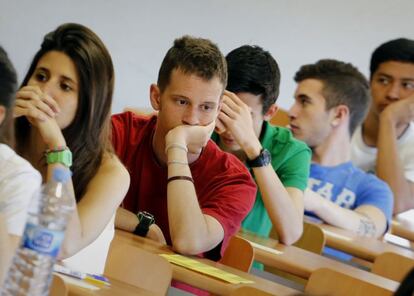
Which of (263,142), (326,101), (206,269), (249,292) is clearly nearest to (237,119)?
(263,142)

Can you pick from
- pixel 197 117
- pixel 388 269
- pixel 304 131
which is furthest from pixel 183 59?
pixel 304 131

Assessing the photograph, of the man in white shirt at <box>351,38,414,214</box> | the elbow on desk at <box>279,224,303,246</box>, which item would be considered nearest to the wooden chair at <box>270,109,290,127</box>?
the man in white shirt at <box>351,38,414,214</box>

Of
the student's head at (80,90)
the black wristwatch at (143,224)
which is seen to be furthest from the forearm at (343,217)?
the student's head at (80,90)

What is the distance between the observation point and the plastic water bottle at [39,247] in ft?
5.59

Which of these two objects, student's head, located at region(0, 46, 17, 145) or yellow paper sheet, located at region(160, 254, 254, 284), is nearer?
student's head, located at region(0, 46, 17, 145)

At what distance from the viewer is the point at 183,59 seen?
3.35 meters

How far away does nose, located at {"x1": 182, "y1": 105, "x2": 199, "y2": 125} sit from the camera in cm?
330

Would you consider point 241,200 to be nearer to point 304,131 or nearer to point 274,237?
point 274,237

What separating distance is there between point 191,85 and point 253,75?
0.54 metres

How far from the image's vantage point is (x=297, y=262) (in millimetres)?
3402

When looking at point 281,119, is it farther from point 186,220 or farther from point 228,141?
point 186,220

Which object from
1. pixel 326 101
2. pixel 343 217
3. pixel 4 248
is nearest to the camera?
pixel 4 248

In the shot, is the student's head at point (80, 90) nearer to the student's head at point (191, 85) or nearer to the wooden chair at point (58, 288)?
the student's head at point (191, 85)

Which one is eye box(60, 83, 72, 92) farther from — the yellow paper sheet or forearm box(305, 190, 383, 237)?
forearm box(305, 190, 383, 237)
